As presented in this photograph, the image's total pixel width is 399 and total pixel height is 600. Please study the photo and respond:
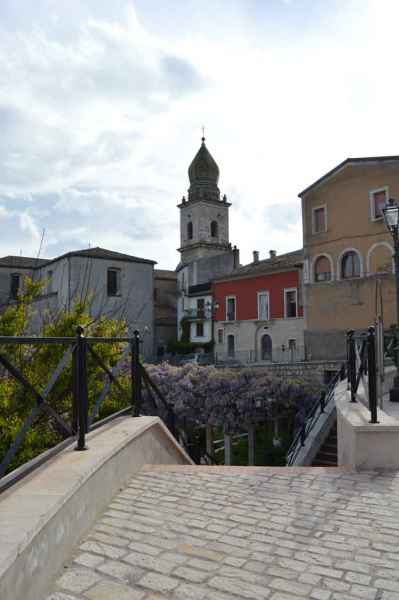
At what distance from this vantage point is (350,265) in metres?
29.9

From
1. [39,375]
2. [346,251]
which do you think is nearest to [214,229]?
[346,251]

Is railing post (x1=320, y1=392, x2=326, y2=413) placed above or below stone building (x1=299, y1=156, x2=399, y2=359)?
below

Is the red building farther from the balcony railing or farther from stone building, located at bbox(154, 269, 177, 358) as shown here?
stone building, located at bbox(154, 269, 177, 358)

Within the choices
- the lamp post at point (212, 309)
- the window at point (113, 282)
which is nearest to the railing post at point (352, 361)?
the lamp post at point (212, 309)

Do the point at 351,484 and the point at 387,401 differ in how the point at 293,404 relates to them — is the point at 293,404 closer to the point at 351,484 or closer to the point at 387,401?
the point at 387,401

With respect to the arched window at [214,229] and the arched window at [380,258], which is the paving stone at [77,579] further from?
the arched window at [214,229]

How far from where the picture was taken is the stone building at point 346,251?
2809 centimetres

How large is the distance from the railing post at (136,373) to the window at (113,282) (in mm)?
35051

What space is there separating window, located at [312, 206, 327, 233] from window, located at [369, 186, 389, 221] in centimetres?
322

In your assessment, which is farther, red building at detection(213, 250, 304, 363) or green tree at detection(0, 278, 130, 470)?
red building at detection(213, 250, 304, 363)

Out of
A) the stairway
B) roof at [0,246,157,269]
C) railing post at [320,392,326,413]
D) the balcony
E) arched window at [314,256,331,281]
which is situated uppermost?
roof at [0,246,157,269]

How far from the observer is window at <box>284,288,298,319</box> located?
114 feet

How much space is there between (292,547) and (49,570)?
4.97 ft

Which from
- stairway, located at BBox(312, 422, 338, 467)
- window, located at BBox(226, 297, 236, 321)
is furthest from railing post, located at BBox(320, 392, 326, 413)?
window, located at BBox(226, 297, 236, 321)
